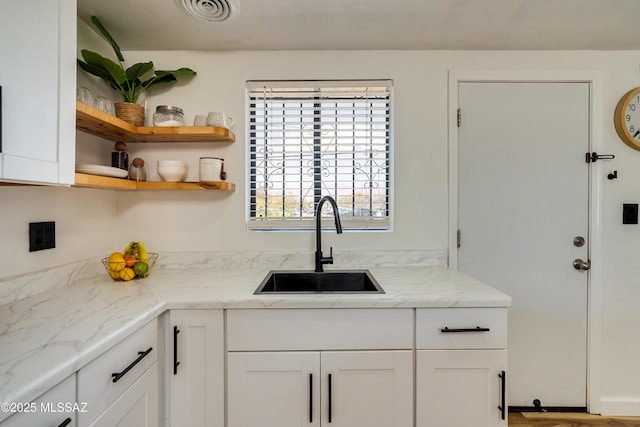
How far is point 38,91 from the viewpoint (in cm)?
87

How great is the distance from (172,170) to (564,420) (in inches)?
104

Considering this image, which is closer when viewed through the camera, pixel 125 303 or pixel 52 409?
pixel 52 409

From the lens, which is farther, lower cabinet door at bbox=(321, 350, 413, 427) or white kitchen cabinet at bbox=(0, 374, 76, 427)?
lower cabinet door at bbox=(321, 350, 413, 427)

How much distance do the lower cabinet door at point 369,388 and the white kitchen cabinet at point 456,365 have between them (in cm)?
7

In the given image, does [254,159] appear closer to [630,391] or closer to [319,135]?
[319,135]

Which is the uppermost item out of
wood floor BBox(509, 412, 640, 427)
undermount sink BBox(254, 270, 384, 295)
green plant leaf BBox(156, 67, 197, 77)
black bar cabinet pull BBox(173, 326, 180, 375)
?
green plant leaf BBox(156, 67, 197, 77)

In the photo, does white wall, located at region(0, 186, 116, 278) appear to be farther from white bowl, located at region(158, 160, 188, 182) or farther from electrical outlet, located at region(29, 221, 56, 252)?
white bowl, located at region(158, 160, 188, 182)

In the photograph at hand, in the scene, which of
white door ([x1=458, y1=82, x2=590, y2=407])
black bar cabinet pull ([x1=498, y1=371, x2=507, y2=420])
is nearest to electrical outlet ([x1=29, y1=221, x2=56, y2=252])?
black bar cabinet pull ([x1=498, y1=371, x2=507, y2=420])

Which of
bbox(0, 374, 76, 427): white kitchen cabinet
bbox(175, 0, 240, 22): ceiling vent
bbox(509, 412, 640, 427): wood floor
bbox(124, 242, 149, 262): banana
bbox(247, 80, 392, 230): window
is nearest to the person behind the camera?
bbox(0, 374, 76, 427): white kitchen cabinet

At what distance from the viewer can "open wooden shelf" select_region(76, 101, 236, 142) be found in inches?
52.8

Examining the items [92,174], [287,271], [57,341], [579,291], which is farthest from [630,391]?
[92,174]

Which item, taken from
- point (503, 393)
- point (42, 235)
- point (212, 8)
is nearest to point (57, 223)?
point (42, 235)

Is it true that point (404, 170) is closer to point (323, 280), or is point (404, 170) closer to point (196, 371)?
point (323, 280)

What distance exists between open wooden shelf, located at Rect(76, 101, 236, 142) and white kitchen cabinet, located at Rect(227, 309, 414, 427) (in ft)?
3.13
